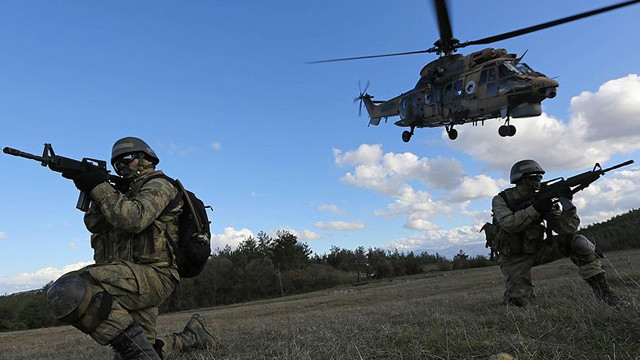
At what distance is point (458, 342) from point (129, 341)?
2509mm

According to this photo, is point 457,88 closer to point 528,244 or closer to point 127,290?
point 528,244

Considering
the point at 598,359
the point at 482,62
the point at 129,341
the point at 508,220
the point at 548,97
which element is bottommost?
the point at 598,359

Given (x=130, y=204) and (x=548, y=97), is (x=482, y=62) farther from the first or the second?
(x=130, y=204)

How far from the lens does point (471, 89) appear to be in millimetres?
16812

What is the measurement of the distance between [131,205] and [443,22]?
40.4 feet

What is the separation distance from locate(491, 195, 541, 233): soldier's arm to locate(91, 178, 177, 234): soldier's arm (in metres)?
4.44

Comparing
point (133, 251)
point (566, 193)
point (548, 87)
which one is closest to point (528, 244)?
point (566, 193)

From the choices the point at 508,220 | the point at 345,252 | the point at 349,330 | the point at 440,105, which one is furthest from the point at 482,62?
the point at 345,252

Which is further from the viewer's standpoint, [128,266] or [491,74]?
→ [491,74]

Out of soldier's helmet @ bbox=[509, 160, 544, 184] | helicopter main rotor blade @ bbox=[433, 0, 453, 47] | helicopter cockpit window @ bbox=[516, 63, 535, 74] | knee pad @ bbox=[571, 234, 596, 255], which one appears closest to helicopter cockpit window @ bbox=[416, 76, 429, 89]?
helicopter main rotor blade @ bbox=[433, 0, 453, 47]

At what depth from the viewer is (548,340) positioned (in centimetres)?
352

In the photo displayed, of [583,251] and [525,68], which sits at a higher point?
[525,68]

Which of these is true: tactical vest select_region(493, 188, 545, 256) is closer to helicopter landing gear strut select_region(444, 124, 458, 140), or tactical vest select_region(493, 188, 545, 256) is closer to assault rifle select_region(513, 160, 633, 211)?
assault rifle select_region(513, 160, 633, 211)

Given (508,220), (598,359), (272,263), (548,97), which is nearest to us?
(598,359)
